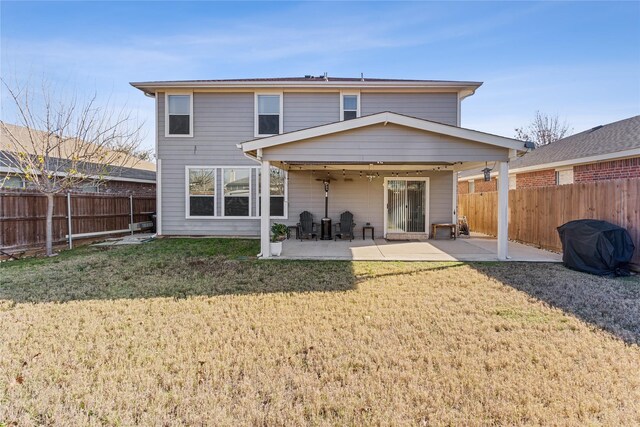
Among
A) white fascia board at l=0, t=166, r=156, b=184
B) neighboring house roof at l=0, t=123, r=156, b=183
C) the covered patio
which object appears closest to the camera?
the covered patio

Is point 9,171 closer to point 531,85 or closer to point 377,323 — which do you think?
point 377,323

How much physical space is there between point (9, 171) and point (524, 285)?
12.5 m

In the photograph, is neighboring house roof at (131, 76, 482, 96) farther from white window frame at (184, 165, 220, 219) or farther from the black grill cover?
the black grill cover

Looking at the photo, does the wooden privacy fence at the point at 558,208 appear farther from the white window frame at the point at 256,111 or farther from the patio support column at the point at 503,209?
the white window frame at the point at 256,111

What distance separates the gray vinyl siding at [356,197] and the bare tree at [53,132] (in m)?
5.83

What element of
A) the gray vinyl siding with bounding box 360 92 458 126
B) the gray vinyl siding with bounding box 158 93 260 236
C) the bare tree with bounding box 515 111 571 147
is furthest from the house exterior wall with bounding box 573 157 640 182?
the bare tree with bounding box 515 111 571 147

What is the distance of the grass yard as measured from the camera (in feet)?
8.01

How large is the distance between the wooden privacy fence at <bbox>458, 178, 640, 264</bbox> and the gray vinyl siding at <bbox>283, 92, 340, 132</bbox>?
639cm

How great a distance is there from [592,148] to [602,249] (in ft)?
23.8

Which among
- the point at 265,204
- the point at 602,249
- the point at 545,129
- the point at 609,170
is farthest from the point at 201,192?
the point at 545,129

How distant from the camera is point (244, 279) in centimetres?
628

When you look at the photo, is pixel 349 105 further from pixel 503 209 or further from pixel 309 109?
pixel 503 209

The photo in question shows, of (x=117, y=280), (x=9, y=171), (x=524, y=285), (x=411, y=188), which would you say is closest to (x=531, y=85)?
(x=411, y=188)

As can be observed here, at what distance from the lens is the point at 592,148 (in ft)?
38.9
